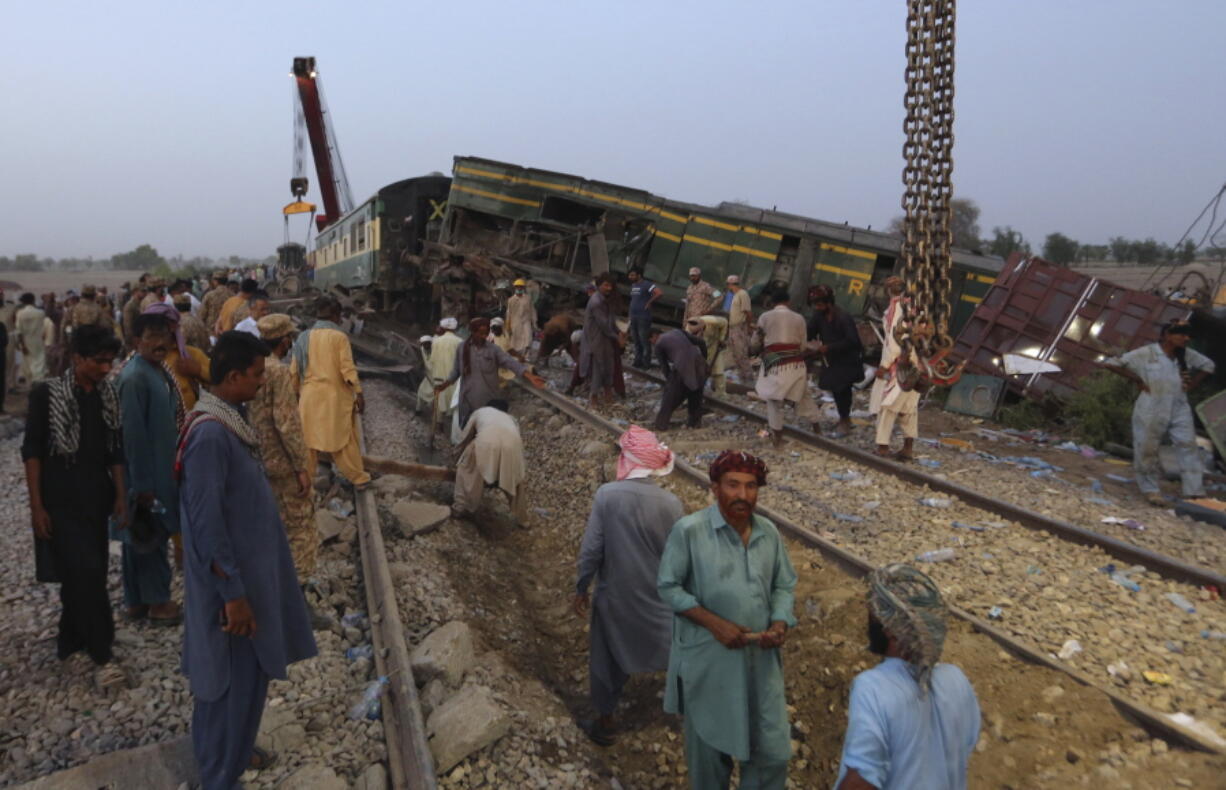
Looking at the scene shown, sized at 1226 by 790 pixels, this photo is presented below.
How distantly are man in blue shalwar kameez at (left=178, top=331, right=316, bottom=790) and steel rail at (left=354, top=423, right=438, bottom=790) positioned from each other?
0.58m

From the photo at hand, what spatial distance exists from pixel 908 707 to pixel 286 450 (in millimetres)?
3363

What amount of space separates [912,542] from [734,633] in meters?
3.29

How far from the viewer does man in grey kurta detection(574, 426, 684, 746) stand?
3307 mm

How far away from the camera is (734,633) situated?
8.23ft

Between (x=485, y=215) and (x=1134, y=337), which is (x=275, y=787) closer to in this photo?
(x=1134, y=337)

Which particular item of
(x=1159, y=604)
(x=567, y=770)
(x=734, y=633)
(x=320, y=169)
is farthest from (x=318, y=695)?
(x=320, y=169)

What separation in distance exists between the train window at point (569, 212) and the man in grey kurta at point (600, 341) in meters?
7.16

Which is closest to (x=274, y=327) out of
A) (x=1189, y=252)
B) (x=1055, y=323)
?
(x=1055, y=323)

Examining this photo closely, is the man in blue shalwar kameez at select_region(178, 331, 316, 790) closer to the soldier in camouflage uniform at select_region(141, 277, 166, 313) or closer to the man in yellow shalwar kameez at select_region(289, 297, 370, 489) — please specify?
the man in yellow shalwar kameez at select_region(289, 297, 370, 489)

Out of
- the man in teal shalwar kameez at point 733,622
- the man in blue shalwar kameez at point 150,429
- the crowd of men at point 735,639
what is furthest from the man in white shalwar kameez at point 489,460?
the man in teal shalwar kameez at point 733,622

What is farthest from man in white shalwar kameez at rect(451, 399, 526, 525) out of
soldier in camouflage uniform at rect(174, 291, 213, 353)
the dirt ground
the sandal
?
the sandal

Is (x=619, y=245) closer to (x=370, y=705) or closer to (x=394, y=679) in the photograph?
(x=394, y=679)

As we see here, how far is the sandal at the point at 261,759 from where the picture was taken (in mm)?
3090

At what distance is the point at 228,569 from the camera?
250 centimetres
